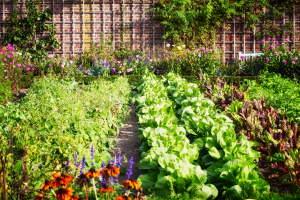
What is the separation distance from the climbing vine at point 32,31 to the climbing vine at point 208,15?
3.91 metres

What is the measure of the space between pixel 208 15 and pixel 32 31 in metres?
6.50

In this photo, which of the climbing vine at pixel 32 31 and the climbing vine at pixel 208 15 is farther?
the climbing vine at pixel 32 31

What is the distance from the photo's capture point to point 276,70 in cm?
823

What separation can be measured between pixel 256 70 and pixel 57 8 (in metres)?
7.55

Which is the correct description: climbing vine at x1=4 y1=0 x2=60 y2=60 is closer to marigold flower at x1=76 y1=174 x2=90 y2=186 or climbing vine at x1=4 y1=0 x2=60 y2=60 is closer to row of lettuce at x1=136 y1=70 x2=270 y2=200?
row of lettuce at x1=136 y1=70 x2=270 y2=200

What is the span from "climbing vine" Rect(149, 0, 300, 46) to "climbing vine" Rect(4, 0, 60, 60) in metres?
3.91

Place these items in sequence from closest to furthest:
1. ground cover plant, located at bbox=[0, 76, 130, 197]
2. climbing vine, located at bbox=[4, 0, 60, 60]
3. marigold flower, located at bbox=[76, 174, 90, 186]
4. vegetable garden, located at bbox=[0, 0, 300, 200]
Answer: marigold flower, located at bbox=[76, 174, 90, 186] → vegetable garden, located at bbox=[0, 0, 300, 200] → ground cover plant, located at bbox=[0, 76, 130, 197] → climbing vine, located at bbox=[4, 0, 60, 60]

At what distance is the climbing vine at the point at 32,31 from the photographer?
1119 centimetres

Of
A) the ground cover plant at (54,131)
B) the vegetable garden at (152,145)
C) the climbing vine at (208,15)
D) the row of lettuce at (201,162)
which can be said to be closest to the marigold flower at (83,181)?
the vegetable garden at (152,145)

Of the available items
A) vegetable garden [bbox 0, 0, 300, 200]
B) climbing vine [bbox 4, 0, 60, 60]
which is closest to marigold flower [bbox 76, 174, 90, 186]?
vegetable garden [bbox 0, 0, 300, 200]

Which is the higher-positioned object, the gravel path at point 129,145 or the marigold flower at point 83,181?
the marigold flower at point 83,181

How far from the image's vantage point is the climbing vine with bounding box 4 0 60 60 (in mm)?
11188

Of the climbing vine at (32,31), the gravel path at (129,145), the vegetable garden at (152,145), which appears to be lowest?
the gravel path at (129,145)

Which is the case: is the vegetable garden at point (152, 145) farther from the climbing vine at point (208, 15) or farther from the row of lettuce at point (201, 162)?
the climbing vine at point (208, 15)
